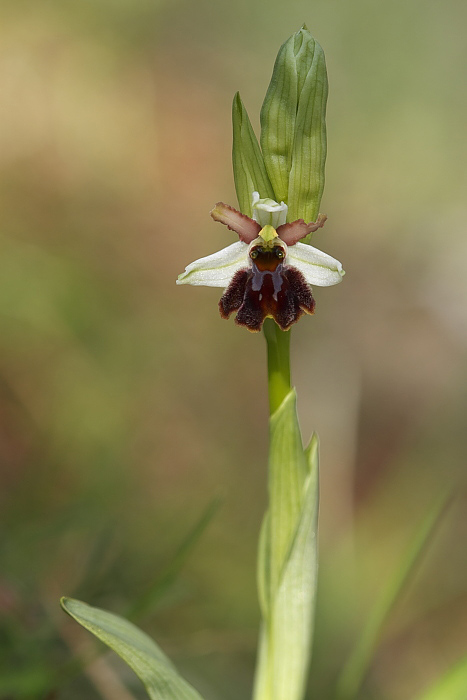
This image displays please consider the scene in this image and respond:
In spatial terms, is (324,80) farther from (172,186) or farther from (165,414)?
(172,186)

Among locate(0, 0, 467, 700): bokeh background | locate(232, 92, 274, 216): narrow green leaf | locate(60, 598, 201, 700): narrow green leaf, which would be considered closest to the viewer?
locate(60, 598, 201, 700): narrow green leaf

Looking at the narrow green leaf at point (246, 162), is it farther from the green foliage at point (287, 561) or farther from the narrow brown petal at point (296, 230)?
the green foliage at point (287, 561)

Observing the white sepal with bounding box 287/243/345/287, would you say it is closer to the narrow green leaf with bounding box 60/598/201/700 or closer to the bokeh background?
the bokeh background

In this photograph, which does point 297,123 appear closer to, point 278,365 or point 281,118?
point 281,118

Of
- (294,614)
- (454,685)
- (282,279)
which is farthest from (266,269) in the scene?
(454,685)

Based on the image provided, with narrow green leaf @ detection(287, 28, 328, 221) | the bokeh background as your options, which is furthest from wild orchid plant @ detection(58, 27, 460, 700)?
the bokeh background

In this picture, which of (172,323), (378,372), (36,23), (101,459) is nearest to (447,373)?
(378,372)

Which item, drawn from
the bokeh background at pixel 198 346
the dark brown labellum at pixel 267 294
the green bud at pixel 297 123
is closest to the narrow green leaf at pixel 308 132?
the green bud at pixel 297 123
